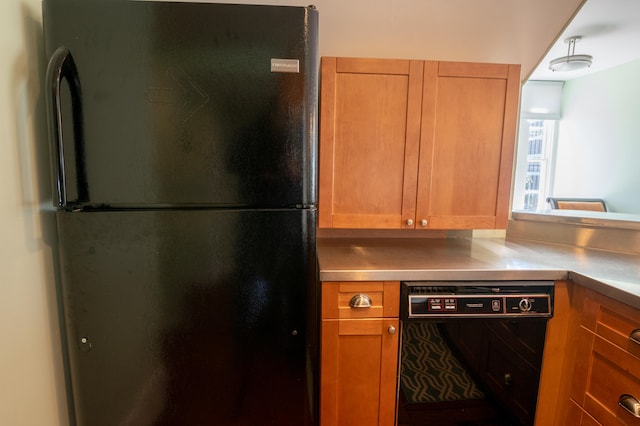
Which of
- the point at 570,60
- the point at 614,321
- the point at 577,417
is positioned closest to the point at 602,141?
the point at 570,60

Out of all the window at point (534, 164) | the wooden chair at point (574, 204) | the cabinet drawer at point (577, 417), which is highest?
the window at point (534, 164)

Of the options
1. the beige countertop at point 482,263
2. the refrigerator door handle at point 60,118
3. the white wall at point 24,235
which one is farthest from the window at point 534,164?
the white wall at point 24,235

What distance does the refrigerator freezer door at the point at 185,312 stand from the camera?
0.87 m

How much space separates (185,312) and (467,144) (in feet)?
4.51

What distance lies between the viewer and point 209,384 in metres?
0.95

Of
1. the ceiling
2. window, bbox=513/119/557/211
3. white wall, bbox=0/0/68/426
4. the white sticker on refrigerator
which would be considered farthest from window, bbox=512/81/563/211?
white wall, bbox=0/0/68/426

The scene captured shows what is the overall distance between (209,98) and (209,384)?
0.92 metres

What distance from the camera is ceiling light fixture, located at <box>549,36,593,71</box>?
70.7 inches

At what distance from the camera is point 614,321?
0.98 metres

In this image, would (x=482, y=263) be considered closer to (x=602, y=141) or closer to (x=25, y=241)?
(x=25, y=241)

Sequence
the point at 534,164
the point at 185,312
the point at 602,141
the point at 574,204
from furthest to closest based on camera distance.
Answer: the point at 602,141 < the point at 534,164 < the point at 574,204 < the point at 185,312

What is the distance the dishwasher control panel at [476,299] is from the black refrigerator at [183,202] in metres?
0.43

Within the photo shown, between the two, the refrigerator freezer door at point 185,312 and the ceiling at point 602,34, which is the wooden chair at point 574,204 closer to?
the ceiling at point 602,34

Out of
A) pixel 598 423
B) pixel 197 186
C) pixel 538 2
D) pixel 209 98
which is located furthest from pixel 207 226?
pixel 538 2
